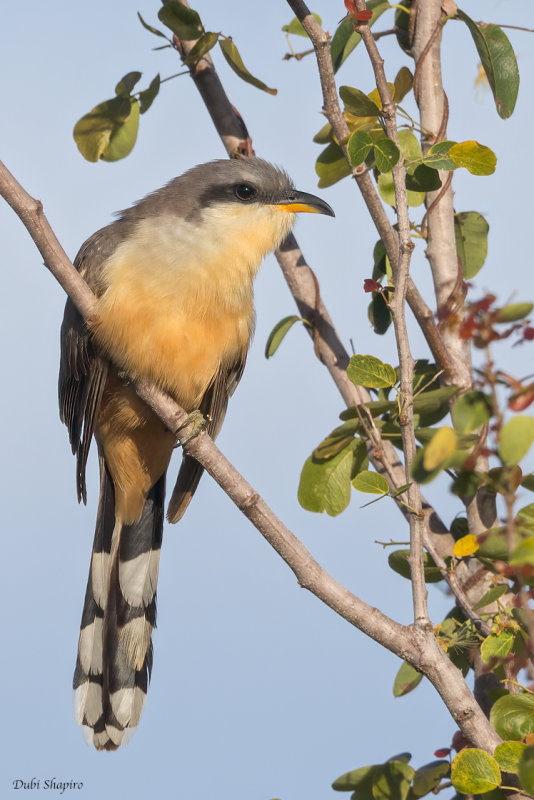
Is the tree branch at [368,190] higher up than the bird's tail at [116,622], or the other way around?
the tree branch at [368,190]

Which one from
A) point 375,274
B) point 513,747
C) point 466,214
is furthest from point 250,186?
point 513,747

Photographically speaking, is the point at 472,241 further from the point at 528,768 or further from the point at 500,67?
the point at 528,768

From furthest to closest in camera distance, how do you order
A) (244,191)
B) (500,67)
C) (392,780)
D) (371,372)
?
(244,191) < (500,67) < (392,780) < (371,372)

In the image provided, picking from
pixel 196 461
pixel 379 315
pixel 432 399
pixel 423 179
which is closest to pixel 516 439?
pixel 432 399

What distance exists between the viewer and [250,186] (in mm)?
4039

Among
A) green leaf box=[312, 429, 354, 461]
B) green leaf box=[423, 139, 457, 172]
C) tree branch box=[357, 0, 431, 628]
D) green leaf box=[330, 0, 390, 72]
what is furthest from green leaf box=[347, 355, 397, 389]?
green leaf box=[330, 0, 390, 72]

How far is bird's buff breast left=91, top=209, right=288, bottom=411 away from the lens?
11.5 feet

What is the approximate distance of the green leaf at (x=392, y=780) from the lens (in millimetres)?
2908

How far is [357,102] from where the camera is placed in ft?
10.1

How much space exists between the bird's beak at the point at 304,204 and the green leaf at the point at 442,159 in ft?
4.19

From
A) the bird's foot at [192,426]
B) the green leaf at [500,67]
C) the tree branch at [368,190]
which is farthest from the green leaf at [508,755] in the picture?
the green leaf at [500,67]

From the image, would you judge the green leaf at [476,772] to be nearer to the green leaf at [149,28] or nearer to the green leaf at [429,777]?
the green leaf at [429,777]

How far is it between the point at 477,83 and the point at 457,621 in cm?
236

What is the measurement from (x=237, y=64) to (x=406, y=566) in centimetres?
243
